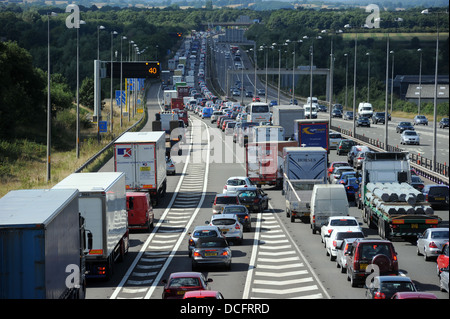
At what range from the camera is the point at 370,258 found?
2911 centimetres

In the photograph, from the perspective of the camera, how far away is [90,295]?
28391 millimetres

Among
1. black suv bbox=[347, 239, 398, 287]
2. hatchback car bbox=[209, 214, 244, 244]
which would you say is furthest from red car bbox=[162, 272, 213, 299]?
hatchback car bbox=[209, 214, 244, 244]

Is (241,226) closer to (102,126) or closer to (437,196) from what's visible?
(437,196)

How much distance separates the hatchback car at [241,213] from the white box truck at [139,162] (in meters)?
7.89

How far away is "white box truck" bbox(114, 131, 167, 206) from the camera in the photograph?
159ft

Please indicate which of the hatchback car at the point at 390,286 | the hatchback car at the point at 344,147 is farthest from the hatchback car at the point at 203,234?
the hatchback car at the point at 344,147

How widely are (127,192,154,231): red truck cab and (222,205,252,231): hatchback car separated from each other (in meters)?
3.56

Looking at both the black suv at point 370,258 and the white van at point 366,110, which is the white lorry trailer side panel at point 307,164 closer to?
the black suv at point 370,258

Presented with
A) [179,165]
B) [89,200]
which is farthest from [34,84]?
[89,200]

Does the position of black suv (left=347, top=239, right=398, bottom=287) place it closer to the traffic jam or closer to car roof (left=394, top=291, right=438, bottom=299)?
the traffic jam

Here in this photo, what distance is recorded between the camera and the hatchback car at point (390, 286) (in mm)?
24297

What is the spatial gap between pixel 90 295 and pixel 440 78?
477ft

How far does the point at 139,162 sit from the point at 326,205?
39.3ft

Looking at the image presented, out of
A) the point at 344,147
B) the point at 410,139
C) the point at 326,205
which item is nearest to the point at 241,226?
the point at 326,205
